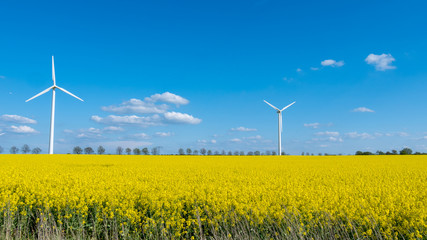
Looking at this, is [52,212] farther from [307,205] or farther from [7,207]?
[307,205]

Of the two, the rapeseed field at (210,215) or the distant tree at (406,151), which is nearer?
the rapeseed field at (210,215)

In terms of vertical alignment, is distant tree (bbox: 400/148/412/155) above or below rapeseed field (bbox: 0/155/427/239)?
above

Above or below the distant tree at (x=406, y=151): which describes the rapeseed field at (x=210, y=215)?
below

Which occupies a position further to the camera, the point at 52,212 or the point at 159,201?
the point at 52,212

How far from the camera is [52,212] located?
1062 centimetres

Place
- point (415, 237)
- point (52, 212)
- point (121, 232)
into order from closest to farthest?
point (415, 237), point (121, 232), point (52, 212)

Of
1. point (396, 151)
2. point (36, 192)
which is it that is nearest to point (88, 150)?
point (396, 151)

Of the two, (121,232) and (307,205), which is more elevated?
(307,205)

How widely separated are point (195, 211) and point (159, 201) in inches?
48.3

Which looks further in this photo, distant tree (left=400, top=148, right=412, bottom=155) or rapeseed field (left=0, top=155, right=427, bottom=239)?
distant tree (left=400, top=148, right=412, bottom=155)

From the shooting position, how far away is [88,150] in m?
130

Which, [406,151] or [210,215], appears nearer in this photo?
[210,215]

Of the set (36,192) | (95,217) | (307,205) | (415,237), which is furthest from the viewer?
(36,192)

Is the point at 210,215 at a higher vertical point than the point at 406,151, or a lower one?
lower
